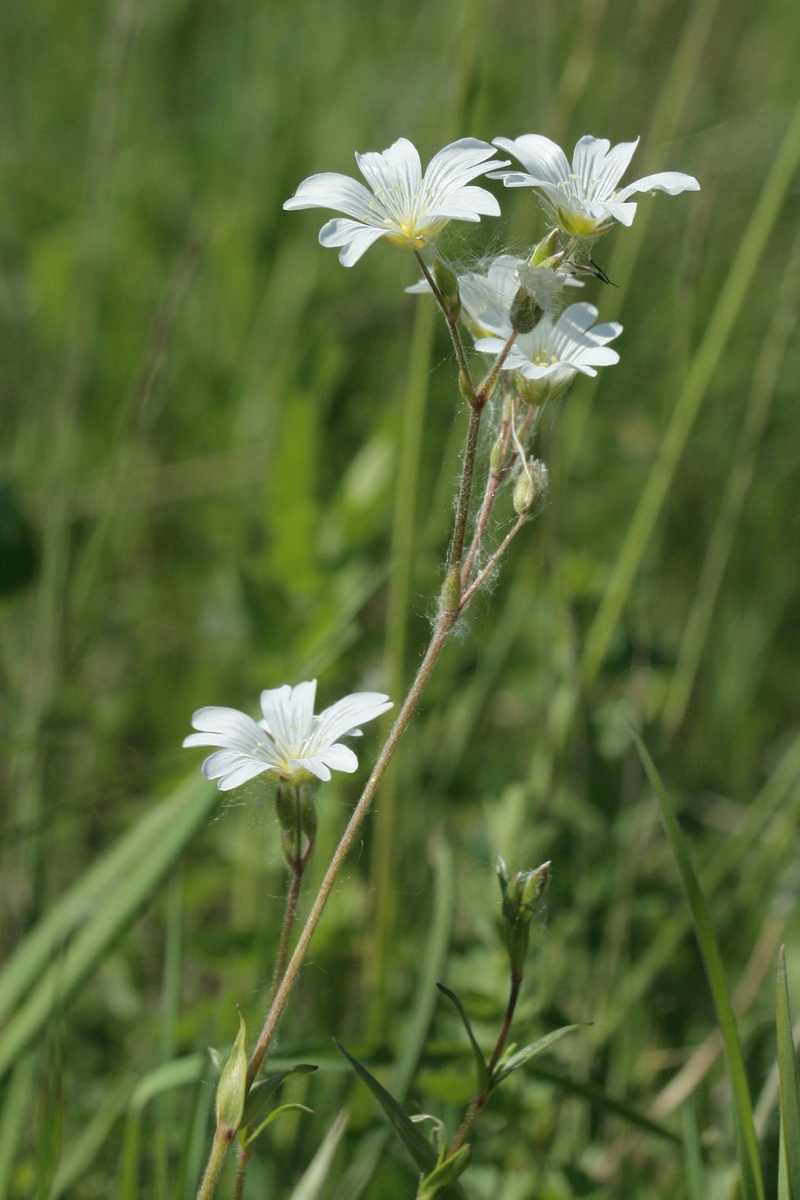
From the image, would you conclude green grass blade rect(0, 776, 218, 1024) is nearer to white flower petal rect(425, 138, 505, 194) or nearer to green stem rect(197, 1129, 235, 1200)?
green stem rect(197, 1129, 235, 1200)

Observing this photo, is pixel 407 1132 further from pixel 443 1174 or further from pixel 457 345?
pixel 457 345

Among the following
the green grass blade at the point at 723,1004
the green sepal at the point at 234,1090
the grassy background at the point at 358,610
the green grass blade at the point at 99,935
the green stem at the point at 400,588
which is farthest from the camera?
the green stem at the point at 400,588

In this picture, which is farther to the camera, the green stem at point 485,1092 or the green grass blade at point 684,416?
the green grass blade at point 684,416

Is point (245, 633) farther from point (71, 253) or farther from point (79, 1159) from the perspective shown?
point (71, 253)

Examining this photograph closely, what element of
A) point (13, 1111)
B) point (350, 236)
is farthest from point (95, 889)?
point (350, 236)

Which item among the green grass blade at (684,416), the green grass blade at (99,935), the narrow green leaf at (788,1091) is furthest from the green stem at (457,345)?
the green grass blade at (684,416)

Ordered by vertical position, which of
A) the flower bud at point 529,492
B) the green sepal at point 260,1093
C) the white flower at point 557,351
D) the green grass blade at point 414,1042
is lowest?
the green grass blade at point 414,1042

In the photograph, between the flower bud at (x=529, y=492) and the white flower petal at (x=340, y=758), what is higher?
the flower bud at (x=529, y=492)

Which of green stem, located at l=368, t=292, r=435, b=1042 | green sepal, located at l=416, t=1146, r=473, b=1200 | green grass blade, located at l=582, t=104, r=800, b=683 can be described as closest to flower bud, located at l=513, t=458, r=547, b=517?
green sepal, located at l=416, t=1146, r=473, b=1200

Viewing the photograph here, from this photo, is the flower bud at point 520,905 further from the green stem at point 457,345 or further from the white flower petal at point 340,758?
the green stem at point 457,345
